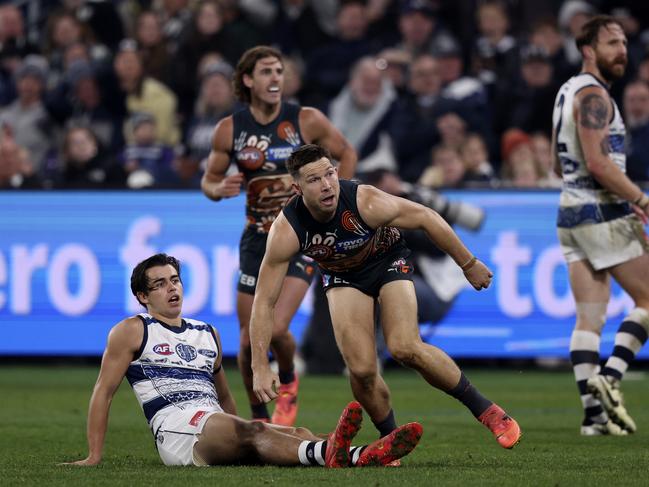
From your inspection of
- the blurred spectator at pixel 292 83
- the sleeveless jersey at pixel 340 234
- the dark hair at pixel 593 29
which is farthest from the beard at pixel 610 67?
the blurred spectator at pixel 292 83

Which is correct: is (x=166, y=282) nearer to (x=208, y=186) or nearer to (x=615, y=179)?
(x=208, y=186)

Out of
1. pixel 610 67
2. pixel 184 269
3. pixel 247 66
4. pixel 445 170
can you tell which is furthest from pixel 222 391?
pixel 445 170

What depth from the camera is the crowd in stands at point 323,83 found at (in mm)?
16281

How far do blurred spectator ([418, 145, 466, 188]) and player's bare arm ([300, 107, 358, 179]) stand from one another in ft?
18.8

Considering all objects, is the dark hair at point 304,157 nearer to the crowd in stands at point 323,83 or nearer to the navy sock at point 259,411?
the navy sock at point 259,411

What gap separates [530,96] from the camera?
1720 cm

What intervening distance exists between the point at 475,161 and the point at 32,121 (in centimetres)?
623

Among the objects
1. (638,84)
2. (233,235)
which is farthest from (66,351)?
(638,84)

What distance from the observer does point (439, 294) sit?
1499 cm

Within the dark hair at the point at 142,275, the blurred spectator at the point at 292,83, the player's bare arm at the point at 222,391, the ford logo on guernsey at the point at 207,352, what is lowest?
the player's bare arm at the point at 222,391

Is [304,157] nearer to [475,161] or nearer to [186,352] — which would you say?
[186,352]

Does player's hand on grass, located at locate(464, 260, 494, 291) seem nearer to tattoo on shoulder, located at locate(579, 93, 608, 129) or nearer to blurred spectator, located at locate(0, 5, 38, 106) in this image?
tattoo on shoulder, located at locate(579, 93, 608, 129)

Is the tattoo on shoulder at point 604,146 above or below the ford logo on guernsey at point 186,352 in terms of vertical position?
above

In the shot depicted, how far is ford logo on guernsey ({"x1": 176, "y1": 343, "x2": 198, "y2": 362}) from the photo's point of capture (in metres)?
7.68
